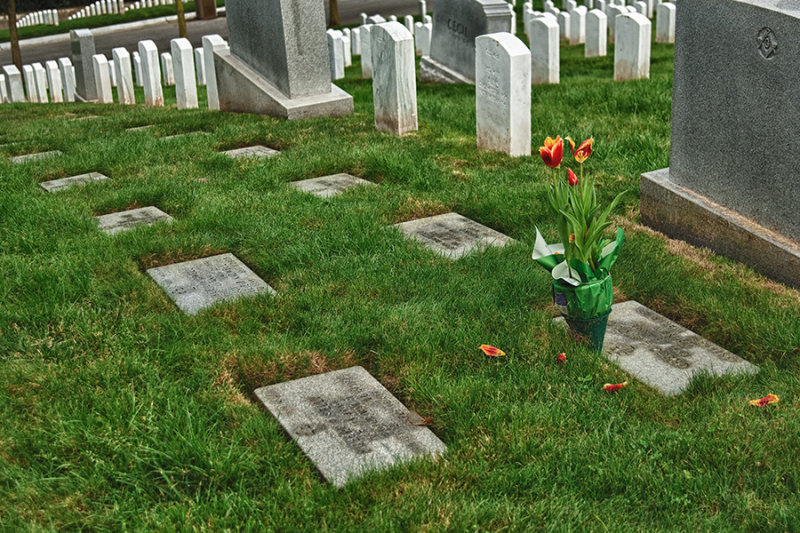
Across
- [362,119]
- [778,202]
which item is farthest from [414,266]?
[362,119]

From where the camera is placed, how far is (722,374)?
286 cm

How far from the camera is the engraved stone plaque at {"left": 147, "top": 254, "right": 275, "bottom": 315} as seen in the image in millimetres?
3543

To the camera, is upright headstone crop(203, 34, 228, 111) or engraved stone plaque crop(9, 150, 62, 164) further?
upright headstone crop(203, 34, 228, 111)

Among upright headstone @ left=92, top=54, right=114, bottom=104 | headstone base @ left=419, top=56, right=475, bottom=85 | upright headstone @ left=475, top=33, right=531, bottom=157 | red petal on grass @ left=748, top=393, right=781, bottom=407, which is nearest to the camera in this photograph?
red petal on grass @ left=748, top=393, right=781, bottom=407

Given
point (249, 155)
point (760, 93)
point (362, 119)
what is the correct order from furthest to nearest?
point (362, 119), point (249, 155), point (760, 93)

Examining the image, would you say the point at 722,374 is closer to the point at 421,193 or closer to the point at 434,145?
the point at 421,193

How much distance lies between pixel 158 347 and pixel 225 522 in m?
1.06

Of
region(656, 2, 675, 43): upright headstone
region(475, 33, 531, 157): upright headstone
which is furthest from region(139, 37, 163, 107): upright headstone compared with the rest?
region(656, 2, 675, 43): upright headstone

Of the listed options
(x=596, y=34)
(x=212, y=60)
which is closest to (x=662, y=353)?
(x=212, y=60)

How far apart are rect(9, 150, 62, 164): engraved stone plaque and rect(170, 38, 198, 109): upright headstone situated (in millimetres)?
3332

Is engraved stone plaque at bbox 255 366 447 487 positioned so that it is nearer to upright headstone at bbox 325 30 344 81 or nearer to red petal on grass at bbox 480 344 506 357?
red petal on grass at bbox 480 344 506 357

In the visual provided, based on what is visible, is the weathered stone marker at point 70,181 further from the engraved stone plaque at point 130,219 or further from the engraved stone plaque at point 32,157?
the engraved stone plaque at point 130,219

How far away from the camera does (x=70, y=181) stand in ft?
18.4

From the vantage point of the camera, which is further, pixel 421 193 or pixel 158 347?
pixel 421 193
